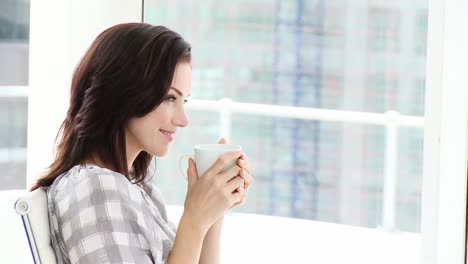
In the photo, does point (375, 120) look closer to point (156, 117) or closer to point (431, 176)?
point (431, 176)

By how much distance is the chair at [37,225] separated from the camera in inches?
65.3

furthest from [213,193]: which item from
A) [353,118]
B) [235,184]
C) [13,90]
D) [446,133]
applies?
[353,118]

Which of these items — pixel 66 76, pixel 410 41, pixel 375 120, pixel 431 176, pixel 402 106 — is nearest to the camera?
pixel 431 176

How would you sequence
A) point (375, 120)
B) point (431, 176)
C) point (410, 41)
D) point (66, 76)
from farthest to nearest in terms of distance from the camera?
point (410, 41)
point (375, 120)
point (66, 76)
point (431, 176)

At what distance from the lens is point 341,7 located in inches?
235

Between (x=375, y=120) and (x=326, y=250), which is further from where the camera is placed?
(x=375, y=120)

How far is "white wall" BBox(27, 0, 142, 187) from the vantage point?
2.92m

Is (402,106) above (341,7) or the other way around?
the other way around

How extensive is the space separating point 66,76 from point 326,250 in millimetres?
2016

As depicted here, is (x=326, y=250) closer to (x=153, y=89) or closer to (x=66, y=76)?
(x=66, y=76)

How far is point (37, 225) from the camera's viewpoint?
65.8 inches

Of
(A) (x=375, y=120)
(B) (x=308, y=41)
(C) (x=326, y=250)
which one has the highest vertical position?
(B) (x=308, y=41)

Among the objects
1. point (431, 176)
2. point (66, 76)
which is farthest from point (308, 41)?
point (431, 176)

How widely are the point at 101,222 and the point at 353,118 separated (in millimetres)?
3249
